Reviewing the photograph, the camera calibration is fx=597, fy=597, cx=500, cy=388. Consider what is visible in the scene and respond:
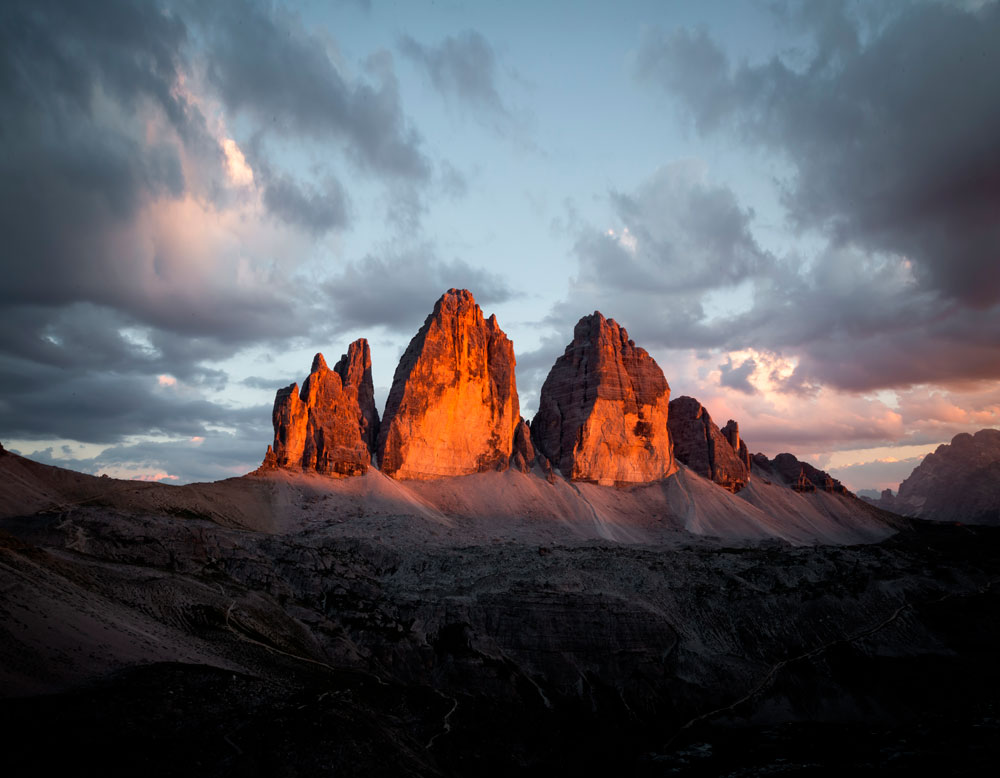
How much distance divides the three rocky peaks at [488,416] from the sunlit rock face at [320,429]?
24 centimetres

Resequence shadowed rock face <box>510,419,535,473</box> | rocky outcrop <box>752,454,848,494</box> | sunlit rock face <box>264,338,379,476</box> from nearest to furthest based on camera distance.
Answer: sunlit rock face <box>264,338,379,476</box> → shadowed rock face <box>510,419,535,473</box> → rocky outcrop <box>752,454,848,494</box>

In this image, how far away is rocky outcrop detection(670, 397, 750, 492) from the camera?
6900 inches

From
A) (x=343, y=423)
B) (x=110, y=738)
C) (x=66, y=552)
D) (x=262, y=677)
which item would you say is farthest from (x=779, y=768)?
(x=343, y=423)

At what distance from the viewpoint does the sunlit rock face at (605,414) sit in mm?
160500

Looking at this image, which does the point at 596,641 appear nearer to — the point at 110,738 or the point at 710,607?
the point at 710,607

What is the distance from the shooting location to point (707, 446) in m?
179

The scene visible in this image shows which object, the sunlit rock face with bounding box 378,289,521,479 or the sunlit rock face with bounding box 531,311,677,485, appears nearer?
the sunlit rock face with bounding box 378,289,521,479

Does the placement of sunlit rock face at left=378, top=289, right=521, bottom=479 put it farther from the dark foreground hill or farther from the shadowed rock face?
the dark foreground hill

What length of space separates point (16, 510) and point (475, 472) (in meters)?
93.4

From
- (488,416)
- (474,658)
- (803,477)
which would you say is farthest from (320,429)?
(803,477)

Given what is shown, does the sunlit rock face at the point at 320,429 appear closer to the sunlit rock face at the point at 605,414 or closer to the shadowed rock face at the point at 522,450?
the shadowed rock face at the point at 522,450

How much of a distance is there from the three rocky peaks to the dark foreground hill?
6169 cm

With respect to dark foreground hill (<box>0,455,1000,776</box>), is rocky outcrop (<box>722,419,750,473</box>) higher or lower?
higher

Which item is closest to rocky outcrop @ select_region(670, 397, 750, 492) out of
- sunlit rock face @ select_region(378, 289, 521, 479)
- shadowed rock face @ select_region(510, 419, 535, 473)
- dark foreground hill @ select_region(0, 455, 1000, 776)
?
shadowed rock face @ select_region(510, 419, 535, 473)
